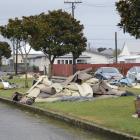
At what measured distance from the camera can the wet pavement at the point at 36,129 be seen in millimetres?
13781

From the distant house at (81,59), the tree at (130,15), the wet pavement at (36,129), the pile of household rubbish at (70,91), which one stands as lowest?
the wet pavement at (36,129)

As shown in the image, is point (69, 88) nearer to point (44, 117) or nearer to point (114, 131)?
point (44, 117)

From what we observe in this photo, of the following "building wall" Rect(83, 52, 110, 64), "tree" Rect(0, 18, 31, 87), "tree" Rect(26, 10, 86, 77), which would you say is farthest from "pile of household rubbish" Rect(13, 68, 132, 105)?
"building wall" Rect(83, 52, 110, 64)

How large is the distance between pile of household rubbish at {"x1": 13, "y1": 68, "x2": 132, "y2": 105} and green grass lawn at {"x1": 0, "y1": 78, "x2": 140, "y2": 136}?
1.00m

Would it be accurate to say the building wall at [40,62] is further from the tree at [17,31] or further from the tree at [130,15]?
the tree at [130,15]

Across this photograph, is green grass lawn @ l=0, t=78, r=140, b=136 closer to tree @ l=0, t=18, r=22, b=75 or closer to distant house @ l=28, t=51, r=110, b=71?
tree @ l=0, t=18, r=22, b=75

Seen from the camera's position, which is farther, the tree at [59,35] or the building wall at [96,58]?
the building wall at [96,58]

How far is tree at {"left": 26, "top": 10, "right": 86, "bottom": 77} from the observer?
149 feet

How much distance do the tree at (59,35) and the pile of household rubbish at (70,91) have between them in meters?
17.7

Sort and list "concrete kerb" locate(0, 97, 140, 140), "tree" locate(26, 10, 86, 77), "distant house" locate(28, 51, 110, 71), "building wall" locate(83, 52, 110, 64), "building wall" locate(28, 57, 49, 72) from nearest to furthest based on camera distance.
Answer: "concrete kerb" locate(0, 97, 140, 140), "tree" locate(26, 10, 86, 77), "distant house" locate(28, 51, 110, 71), "building wall" locate(28, 57, 49, 72), "building wall" locate(83, 52, 110, 64)

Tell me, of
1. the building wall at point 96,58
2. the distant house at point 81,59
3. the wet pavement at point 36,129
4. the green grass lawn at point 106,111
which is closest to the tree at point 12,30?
the green grass lawn at point 106,111

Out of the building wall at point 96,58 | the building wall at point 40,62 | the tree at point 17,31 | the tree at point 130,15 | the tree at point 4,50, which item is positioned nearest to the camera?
the tree at point 130,15

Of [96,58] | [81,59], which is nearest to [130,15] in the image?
[81,59]

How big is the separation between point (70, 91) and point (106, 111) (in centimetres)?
657
